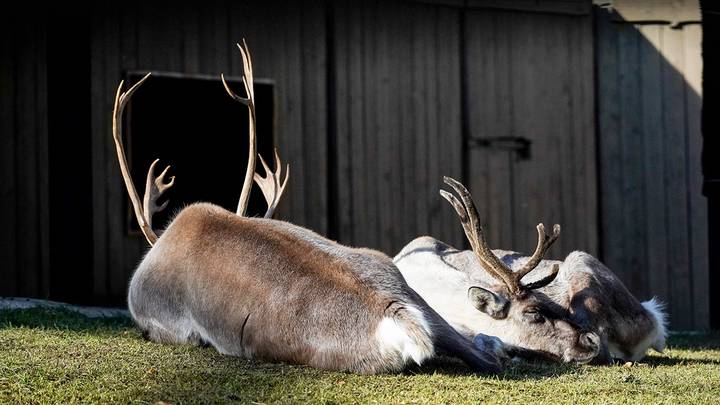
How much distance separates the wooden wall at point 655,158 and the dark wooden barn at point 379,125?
2 centimetres

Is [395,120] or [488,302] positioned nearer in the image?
[488,302]

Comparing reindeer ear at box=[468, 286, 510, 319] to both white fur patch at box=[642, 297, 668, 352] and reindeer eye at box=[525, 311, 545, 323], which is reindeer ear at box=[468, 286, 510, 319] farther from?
white fur patch at box=[642, 297, 668, 352]

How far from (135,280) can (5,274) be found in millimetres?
3005

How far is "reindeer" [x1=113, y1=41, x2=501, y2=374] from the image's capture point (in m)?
4.89

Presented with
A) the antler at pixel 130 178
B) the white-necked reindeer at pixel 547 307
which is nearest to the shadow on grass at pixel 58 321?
the antler at pixel 130 178

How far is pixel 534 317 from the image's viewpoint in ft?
21.3

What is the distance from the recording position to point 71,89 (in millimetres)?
8992

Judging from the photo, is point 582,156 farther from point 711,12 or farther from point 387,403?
point 387,403

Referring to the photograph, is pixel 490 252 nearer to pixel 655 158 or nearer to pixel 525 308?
pixel 525 308

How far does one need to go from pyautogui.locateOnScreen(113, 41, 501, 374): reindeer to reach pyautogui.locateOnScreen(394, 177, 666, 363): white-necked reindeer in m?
0.59

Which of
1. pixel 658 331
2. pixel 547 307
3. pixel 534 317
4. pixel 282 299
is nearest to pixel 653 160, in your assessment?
pixel 658 331

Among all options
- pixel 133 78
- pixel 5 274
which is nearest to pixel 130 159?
pixel 133 78

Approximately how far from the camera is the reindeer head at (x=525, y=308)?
6297mm

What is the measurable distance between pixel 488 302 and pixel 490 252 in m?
0.30
